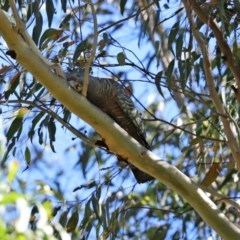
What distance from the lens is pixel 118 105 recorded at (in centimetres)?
297

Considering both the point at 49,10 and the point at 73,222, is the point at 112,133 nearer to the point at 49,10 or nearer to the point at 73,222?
the point at 49,10

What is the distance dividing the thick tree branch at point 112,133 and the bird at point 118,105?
1.18 ft

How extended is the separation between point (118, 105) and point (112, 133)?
1.75ft

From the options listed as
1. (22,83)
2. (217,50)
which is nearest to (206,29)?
(217,50)

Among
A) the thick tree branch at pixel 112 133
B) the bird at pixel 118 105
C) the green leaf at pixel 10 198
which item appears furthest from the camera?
the bird at pixel 118 105

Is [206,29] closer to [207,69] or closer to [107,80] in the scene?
[207,69]

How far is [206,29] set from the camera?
3.23 m

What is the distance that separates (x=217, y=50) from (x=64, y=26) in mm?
703

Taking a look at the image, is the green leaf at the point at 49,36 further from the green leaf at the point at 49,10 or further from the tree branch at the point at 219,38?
the tree branch at the point at 219,38

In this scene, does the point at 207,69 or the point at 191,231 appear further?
the point at 191,231

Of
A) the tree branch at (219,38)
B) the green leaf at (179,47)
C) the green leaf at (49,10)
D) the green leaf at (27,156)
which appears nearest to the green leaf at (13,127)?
the green leaf at (27,156)

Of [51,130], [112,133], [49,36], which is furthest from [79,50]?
[112,133]

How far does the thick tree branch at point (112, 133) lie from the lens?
2389 mm

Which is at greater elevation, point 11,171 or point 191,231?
point 191,231
